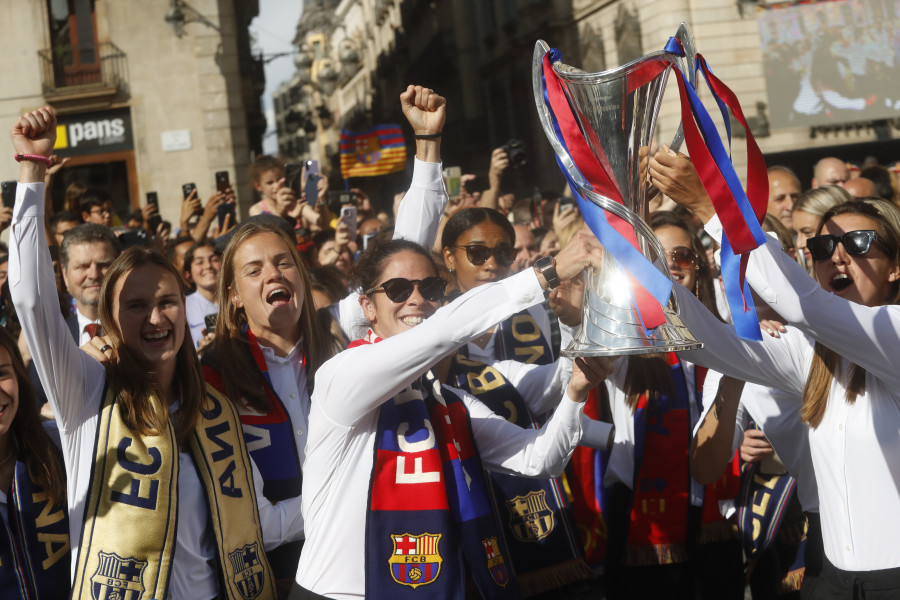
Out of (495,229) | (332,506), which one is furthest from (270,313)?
(495,229)

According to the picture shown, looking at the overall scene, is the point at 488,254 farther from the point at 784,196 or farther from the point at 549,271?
the point at 784,196

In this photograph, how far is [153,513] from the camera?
293cm

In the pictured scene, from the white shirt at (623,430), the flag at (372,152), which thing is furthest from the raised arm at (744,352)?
the flag at (372,152)

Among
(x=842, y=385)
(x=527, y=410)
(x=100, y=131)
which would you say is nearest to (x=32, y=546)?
(x=527, y=410)

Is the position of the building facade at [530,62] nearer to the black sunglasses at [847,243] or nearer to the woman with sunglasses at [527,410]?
the woman with sunglasses at [527,410]

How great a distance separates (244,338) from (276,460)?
49cm

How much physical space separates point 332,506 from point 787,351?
1.45 metres

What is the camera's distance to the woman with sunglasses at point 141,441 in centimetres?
288

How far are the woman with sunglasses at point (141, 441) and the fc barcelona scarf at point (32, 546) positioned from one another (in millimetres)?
86

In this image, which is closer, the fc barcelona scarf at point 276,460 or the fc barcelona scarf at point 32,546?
the fc barcelona scarf at point 32,546

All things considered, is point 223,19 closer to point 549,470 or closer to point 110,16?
point 110,16

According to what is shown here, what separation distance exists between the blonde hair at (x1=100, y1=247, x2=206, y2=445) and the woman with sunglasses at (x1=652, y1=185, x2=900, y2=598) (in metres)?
1.55

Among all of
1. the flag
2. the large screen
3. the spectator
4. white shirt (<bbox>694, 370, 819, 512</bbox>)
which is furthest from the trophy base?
the large screen

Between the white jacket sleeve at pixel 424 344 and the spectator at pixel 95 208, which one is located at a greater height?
the spectator at pixel 95 208
